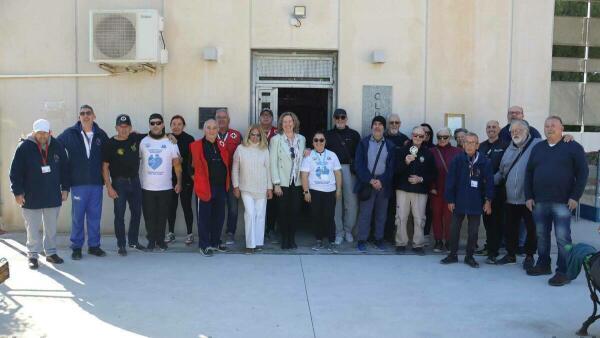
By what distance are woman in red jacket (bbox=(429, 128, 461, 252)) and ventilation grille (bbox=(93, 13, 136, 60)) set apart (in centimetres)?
442

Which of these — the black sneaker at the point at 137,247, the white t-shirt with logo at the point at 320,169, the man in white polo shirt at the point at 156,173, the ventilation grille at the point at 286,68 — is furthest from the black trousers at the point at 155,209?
the ventilation grille at the point at 286,68

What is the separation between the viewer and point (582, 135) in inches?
388

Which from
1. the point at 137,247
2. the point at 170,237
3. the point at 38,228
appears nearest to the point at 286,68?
the point at 170,237

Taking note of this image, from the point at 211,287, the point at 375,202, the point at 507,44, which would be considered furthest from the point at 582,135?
the point at 211,287

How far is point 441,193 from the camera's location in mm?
7418

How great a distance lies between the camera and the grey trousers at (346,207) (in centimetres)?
775

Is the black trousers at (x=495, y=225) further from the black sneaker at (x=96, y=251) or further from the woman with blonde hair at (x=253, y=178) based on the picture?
the black sneaker at (x=96, y=251)

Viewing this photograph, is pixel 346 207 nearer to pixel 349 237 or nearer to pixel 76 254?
pixel 349 237

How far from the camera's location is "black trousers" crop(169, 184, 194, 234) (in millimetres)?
7574

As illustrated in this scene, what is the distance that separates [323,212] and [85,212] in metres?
3.10

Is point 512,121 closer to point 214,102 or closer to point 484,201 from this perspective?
point 484,201

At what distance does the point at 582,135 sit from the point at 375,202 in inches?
192

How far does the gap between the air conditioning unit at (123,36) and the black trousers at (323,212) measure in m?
2.95

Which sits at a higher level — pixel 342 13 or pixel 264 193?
pixel 342 13
